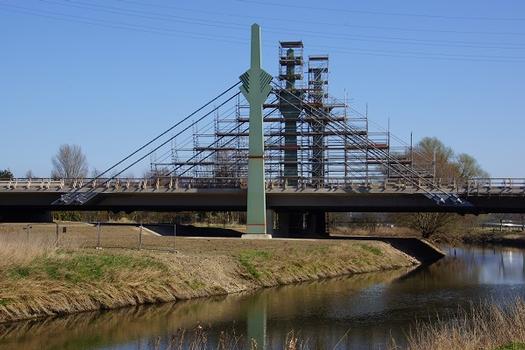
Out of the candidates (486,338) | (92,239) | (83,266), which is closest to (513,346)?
(486,338)

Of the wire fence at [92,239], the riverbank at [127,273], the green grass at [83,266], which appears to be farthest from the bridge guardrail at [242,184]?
the green grass at [83,266]

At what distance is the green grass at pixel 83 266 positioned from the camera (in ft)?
88.3

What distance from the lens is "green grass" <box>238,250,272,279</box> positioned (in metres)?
38.2

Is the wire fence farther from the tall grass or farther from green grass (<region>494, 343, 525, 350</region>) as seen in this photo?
green grass (<region>494, 343, 525, 350</region>)

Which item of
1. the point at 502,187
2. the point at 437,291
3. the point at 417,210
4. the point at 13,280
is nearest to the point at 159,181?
the point at 417,210

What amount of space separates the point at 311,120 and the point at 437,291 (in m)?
42.0

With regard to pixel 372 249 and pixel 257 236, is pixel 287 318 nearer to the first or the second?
pixel 372 249

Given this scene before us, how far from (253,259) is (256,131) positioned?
861 inches

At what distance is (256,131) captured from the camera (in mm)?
60000

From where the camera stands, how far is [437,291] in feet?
128

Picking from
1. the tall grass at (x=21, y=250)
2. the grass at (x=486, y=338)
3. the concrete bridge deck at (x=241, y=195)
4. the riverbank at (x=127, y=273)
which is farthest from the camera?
the concrete bridge deck at (x=241, y=195)

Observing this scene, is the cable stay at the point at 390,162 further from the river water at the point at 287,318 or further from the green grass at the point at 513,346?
the green grass at the point at 513,346

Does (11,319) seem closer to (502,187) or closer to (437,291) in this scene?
(437,291)

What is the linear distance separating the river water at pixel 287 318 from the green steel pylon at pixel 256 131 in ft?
61.5
